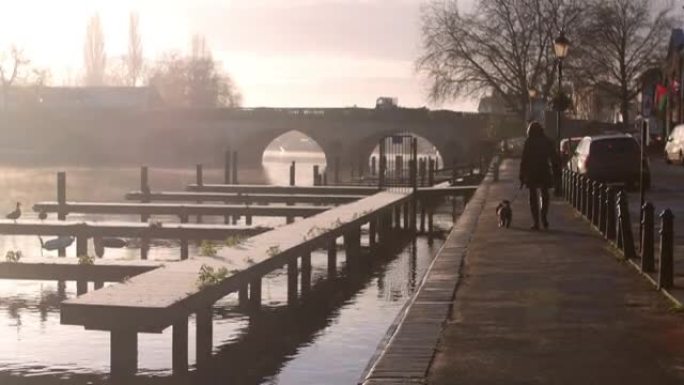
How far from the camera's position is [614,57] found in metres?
78.8

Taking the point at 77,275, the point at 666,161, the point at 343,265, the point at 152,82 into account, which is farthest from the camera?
the point at 152,82

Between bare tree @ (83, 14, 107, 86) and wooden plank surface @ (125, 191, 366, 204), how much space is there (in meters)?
107

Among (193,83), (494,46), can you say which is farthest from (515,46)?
(193,83)

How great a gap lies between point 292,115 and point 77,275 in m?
78.6

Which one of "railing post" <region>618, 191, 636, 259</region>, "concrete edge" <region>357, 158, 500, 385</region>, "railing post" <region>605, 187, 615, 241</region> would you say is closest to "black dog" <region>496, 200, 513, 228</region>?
"concrete edge" <region>357, 158, 500, 385</region>

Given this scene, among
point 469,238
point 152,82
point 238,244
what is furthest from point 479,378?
point 152,82

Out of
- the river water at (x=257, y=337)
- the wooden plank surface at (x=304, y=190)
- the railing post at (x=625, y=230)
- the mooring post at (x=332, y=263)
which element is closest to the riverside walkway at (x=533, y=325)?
the railing post at (x=625, y=230)

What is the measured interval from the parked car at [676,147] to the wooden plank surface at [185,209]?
21.4m

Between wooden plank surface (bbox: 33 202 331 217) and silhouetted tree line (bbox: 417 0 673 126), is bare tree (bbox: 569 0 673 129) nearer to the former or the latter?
silhouetted tree line (bbox: 417 0 673 126)

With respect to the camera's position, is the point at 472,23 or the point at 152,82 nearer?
Answer: the point at 472,23

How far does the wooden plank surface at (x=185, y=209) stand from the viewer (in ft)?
94.4

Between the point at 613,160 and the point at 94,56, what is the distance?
12361 cm

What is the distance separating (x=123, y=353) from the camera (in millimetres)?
10477

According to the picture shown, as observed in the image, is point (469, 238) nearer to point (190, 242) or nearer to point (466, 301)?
point (466, 301)
